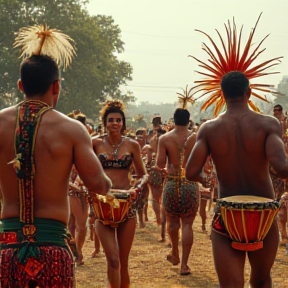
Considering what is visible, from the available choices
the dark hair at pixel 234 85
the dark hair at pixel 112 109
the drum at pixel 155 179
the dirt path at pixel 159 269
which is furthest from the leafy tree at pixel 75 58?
the dark hair at pixel 234 85

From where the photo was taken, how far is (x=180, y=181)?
29.0 ft

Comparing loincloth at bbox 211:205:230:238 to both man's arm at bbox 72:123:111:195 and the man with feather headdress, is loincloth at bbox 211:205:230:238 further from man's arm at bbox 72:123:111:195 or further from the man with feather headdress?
man's arm at bbox 72:123:111:195

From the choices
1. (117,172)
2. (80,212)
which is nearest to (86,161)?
(117,172)

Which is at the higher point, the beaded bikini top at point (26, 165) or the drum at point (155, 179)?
the drum at point (155, 179)

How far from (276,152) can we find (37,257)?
6.31ft

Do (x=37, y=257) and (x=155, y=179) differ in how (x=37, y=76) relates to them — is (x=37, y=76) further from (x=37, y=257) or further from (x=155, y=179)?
(x=155, y=179)

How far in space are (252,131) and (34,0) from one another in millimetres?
44572

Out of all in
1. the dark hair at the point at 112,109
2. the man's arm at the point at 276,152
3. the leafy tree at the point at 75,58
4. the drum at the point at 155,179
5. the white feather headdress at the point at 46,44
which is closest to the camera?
the white feather headdress at the point at 46,44

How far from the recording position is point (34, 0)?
47.3m

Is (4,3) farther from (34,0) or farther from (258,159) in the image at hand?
(258,159)

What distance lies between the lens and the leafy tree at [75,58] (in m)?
45.6

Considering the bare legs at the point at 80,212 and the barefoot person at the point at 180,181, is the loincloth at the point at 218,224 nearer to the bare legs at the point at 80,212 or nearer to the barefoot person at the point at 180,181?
the barefoot person at the point at 180,181

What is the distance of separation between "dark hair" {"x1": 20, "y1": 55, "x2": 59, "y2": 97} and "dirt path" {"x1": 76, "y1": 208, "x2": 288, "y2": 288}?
4.71 metres

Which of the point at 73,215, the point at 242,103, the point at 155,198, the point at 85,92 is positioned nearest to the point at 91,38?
the point at 85,92
